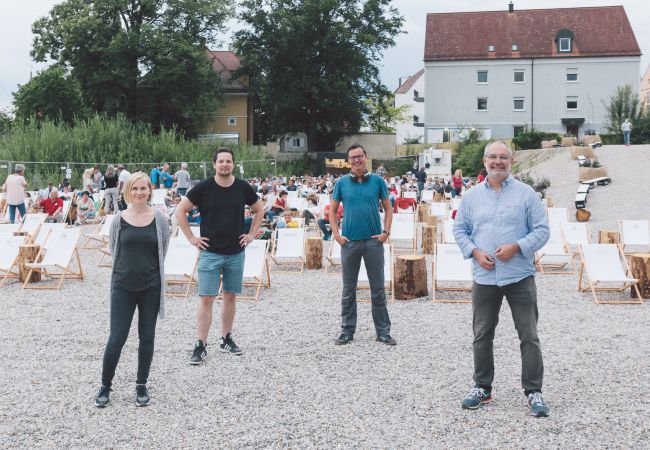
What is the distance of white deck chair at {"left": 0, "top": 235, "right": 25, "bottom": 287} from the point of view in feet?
33.9

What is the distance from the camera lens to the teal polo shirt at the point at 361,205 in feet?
20.5

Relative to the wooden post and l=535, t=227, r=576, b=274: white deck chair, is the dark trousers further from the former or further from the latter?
the wooden post

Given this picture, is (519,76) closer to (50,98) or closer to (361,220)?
(50,98)

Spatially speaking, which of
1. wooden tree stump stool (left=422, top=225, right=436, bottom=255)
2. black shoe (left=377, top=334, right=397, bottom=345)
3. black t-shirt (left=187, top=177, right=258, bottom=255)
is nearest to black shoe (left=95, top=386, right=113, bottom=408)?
black t-shirt (left=187, top=177, right=258, bottom=255)

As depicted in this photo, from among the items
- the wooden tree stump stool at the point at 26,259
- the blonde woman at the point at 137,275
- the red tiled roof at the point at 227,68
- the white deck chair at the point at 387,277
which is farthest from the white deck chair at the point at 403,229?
the red tiled roof at the point at 227,68

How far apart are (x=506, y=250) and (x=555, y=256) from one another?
7.12 meters

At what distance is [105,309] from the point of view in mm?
8586

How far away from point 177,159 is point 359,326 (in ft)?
86.2

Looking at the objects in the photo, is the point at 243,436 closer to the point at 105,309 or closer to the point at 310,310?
the point at 310,310

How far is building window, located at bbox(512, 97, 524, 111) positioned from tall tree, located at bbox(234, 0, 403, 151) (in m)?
12.6

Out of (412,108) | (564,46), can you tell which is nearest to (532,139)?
(564,46)

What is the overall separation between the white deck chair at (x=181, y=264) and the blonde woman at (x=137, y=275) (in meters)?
4.65

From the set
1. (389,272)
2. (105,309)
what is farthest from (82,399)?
(389,272)

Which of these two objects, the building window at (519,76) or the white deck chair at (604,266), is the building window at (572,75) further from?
the white deck chair at (604,266)
